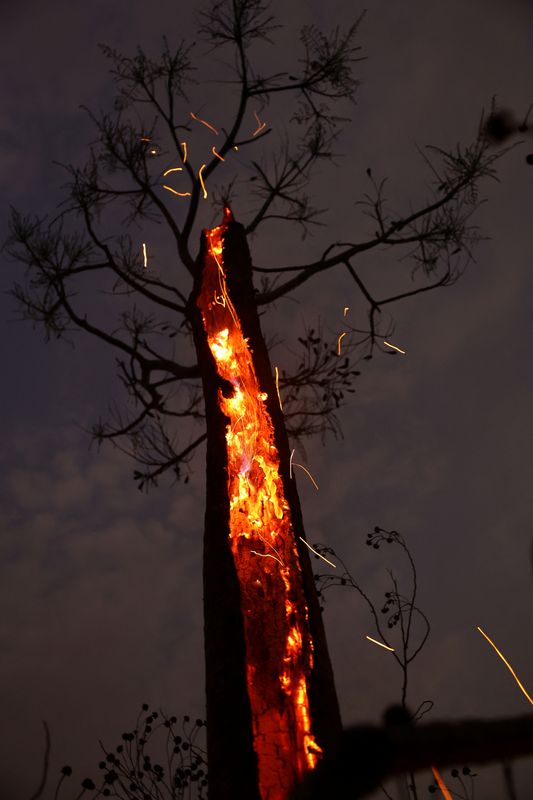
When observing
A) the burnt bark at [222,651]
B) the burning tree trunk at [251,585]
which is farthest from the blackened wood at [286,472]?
the burnt bark at [222,651]

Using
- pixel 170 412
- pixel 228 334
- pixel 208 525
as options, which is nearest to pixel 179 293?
pixel 170 412

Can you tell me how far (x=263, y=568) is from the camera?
8.03ft

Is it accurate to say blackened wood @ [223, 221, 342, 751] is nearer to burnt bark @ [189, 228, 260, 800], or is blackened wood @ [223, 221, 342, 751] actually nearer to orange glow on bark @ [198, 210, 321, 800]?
orange glow on bark @ [198, 210, 321, 800]

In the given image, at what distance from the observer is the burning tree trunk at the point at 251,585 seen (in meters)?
2.01

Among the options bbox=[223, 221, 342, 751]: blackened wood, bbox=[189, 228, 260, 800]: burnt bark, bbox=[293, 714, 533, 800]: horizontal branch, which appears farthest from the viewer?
bbox=[223, 221, 342, 751]: blackened wood

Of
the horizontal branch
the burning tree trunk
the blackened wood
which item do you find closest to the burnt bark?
the burning tree trunk

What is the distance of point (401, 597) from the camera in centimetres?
356

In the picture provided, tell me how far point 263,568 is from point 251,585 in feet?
0.27

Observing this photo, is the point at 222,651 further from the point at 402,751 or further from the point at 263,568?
the point at 402,751

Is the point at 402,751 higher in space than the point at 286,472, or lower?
lower

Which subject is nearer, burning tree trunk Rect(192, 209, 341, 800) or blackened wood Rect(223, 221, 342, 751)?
burning tree trunk Rect(192, 209, 341, 800)

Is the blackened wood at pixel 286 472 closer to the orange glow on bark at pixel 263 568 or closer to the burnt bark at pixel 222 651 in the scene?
the orange glow on bark at pixel 263 568

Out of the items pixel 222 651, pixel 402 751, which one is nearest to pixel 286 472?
pixel 222 651

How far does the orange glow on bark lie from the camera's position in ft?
6.64
